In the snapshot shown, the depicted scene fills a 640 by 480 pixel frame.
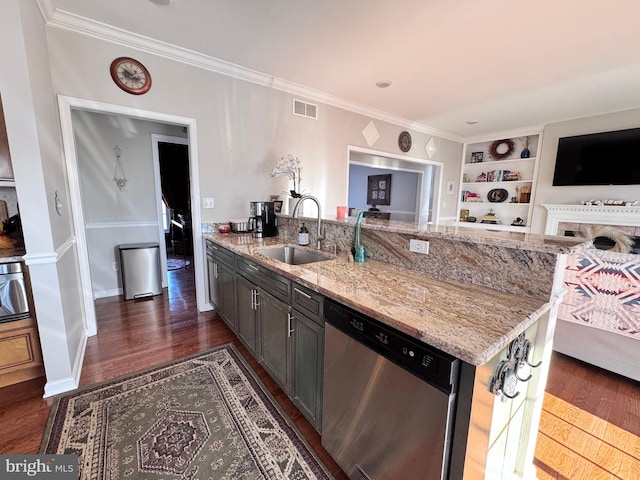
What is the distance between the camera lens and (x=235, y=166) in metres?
3.17

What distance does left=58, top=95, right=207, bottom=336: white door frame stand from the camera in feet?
7.61

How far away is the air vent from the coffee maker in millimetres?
1424

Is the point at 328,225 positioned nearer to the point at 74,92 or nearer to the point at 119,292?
the point at 74,92

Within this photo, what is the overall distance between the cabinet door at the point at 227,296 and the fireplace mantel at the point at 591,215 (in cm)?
535

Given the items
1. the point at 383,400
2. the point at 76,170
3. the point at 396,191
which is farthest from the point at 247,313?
the point at 396,191

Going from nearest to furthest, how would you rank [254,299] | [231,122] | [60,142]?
1. [254,299]
2. [60,142]
3. [231,122]

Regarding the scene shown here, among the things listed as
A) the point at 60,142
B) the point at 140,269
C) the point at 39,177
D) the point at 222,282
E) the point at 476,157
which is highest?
the point at 476,157

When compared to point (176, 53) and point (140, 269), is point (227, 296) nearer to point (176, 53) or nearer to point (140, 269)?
point (140, 269)

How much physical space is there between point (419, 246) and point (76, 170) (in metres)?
2.92

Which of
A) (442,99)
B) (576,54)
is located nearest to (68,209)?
(442,99)

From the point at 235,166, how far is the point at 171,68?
1076mm

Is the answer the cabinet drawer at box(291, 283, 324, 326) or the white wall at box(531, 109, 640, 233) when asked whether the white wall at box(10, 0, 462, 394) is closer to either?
the cabinet drawer at box(291, 283, 324, 326)

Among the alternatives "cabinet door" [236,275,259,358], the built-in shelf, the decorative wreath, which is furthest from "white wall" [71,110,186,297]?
the decorative wreath

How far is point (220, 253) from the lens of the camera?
258 centimetres
